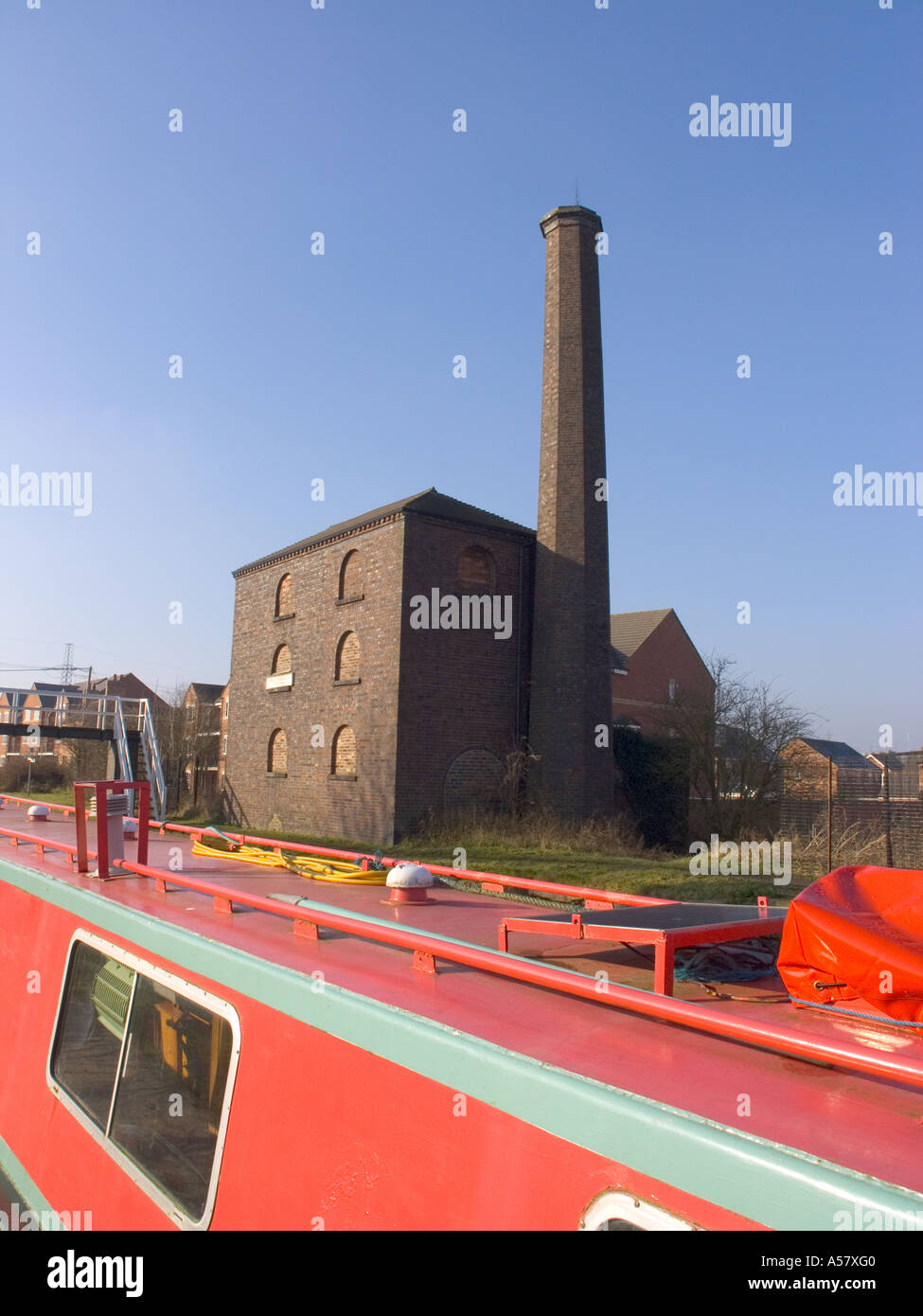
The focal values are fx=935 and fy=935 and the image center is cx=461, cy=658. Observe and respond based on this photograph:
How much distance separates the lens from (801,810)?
1543cm

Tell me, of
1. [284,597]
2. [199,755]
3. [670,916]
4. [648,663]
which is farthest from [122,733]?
[648,663]

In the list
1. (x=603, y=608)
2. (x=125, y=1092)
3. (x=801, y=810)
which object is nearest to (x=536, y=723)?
(x=603, y=608)

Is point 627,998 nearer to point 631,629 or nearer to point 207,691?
point 631,629

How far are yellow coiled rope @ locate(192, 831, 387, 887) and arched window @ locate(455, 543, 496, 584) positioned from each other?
13.2 metres

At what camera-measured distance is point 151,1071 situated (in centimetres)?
289

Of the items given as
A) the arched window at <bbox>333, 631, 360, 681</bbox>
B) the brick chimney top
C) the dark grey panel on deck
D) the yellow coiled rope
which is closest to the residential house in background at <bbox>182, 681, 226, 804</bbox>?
the arched window at <bbox>333, 631, 360, 681</bbox>

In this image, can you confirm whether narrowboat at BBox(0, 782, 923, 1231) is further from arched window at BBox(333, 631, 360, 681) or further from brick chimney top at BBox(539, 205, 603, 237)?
brick chimney top at BBox(539, 205, 603, 237)

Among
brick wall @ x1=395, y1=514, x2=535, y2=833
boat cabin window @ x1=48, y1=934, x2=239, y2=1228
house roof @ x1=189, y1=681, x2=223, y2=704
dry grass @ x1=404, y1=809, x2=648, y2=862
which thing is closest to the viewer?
boat cabin window @ x1=48, y1=934, x2=239, y2=1228

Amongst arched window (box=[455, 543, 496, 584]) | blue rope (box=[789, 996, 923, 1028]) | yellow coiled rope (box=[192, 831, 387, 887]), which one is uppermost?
arched window (box=[455, 543, 496, 584])

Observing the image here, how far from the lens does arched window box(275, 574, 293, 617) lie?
21359 mm

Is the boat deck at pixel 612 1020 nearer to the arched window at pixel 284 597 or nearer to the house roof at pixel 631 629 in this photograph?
the arched window at pixel 284 597

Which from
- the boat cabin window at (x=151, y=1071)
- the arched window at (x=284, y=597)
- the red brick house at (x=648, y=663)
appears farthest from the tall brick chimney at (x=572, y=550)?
the boat cabin window at (x=151, y=1071)

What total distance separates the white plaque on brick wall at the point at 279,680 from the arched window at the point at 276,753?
0.96 meters

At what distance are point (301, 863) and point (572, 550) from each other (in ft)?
47.8
